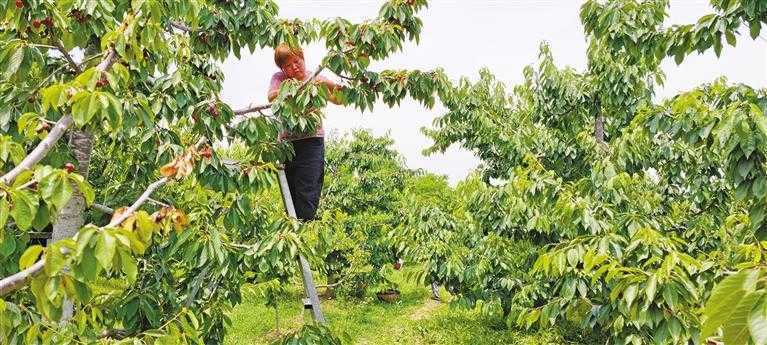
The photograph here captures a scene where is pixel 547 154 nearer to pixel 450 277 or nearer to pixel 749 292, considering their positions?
pixel 450 277

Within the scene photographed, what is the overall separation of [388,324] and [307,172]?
821 centimetres

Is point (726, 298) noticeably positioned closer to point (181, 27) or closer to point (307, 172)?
point (307, 172)

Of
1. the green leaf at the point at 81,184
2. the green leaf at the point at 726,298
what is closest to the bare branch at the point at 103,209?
the green leaf at the point at 81,184

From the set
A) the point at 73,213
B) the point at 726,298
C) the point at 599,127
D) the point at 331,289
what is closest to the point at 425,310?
the point at 331,289

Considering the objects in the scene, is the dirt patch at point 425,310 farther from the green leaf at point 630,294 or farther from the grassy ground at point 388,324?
the green leaf at point 630,294

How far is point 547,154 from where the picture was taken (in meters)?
7.21

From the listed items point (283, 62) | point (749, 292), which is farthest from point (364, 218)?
point (749, 292)

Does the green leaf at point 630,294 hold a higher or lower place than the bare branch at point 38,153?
lower

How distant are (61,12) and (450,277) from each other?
254 inches

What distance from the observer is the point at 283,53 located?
3.53 m

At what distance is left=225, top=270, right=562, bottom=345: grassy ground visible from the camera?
9.44 metres

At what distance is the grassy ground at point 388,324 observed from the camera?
372 inches

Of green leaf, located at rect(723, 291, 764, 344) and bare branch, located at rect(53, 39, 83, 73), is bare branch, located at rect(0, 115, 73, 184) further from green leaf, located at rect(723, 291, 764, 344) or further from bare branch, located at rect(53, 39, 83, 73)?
green leaf, located at rect(723, 291, 764, 344)

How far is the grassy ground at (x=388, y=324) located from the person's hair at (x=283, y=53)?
5.33m
